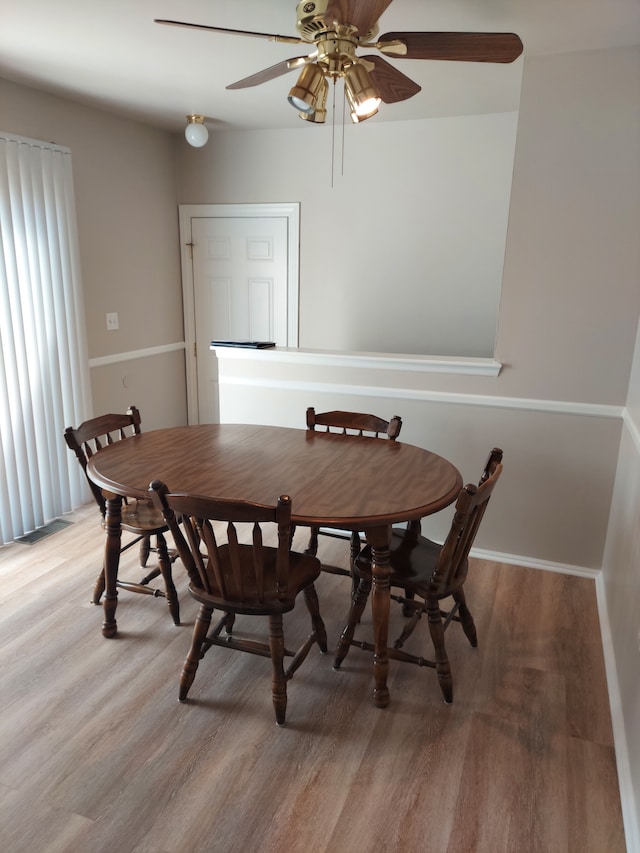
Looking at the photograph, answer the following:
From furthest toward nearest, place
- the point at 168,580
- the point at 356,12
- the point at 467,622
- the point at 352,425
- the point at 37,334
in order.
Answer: the point at 37,334 → the point at 352,425 → the point at 168,580 → the point at 467,622 → the point at 356,12

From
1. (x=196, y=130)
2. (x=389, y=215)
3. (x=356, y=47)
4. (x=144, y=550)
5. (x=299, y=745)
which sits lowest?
(x=299, y=745)

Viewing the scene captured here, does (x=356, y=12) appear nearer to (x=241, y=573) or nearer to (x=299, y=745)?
(x=241, y=573)

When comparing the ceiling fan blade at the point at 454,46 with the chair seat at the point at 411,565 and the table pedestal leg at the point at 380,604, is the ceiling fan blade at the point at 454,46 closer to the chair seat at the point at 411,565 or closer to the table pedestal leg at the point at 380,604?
the table pedestal leg at the point at 380,604

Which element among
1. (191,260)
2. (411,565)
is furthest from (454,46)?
(191,260)

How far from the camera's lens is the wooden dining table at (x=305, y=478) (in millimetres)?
1898

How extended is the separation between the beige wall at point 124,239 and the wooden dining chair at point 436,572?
2455mm

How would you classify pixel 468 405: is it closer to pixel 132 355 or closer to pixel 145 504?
pixel 145 504

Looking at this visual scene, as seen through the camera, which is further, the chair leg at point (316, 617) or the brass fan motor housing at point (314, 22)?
the chair leg at point (316, 617)

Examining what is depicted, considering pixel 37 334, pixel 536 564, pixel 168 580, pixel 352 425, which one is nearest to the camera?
pixel 168 580

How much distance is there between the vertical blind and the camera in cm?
306

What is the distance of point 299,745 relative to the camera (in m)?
1.87

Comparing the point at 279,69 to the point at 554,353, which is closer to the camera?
the point at 279,69

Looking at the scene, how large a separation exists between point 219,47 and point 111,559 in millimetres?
2188

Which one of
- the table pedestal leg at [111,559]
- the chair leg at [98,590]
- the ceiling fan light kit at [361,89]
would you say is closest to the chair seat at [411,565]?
the table pedestal leg at [111,559]
